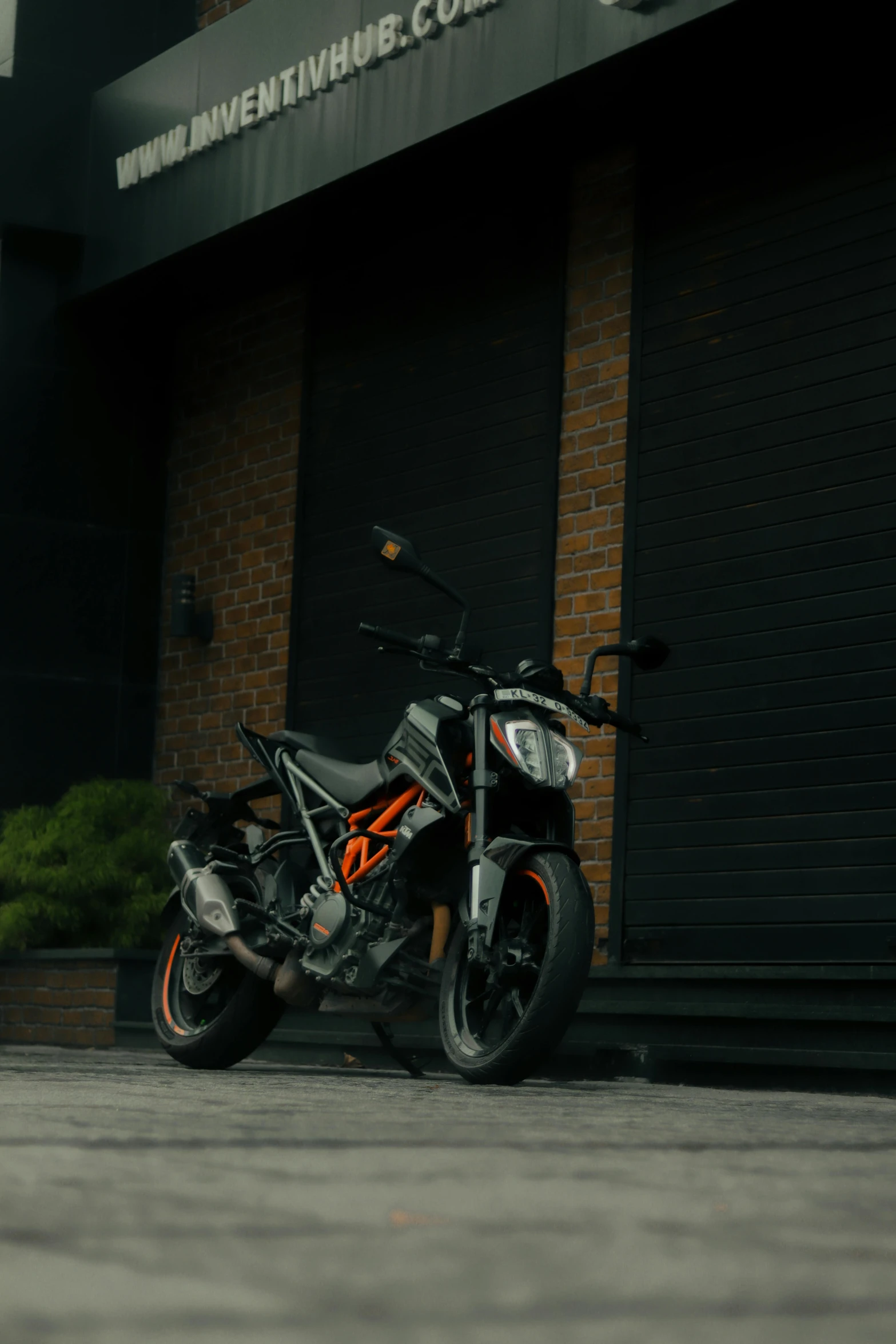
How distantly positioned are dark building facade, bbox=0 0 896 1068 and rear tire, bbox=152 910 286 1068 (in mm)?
1466

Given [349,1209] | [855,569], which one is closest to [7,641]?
[855,569]

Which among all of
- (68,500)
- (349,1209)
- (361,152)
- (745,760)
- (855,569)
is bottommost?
(349,1209)

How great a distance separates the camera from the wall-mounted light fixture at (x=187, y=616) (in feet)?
33.3

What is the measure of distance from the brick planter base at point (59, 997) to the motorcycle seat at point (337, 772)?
A: 3.20 metres

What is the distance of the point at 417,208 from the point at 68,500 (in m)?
2.81

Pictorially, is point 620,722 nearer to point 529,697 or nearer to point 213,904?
point 529,697

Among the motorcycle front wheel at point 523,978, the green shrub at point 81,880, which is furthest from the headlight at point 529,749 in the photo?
the green shrub at point 81,880

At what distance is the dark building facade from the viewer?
21.4 feet

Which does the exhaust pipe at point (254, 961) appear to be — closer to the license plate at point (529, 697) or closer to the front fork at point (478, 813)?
the front fork at point (478, 813)

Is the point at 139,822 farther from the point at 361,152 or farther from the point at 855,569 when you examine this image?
the point at 855,569

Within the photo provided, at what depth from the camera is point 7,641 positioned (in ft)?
32.9

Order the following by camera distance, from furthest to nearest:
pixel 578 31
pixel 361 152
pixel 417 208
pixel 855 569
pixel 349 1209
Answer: pixel 417 208 < pixel 361 152 < pixel 578 31 < pixel 855 569 < pixel 349 1209

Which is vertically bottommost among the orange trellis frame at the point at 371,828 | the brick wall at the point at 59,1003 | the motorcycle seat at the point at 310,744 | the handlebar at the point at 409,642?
the brick wall at the point at 59,1003

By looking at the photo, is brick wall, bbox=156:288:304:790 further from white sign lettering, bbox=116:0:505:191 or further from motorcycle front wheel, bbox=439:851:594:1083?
motorcycle front wheel, bbox=439:851:594:1083
